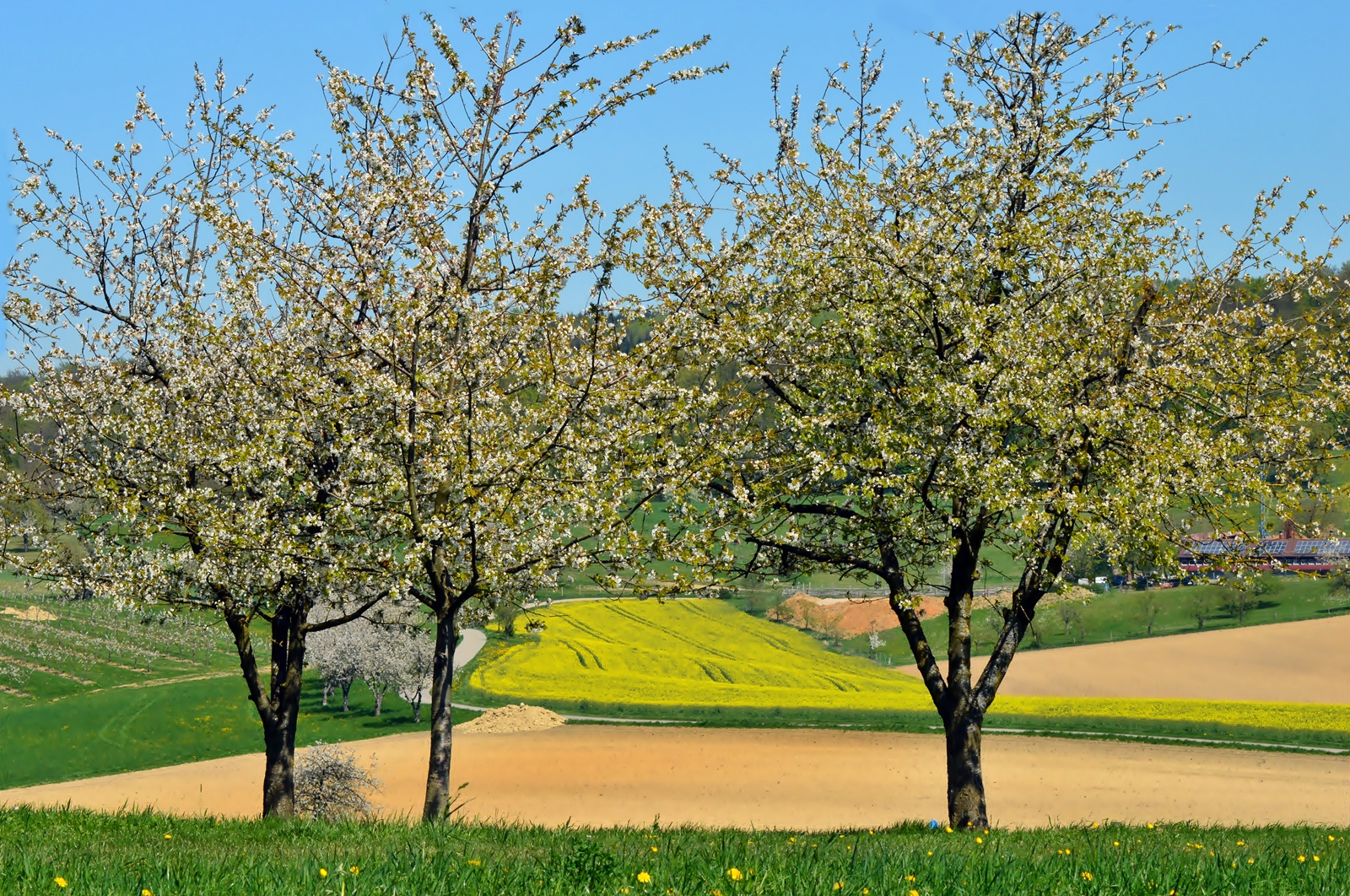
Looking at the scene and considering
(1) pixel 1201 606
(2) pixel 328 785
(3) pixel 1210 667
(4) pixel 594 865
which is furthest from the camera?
(1) pixel 1201 606

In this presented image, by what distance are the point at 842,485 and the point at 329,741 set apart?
110 feet

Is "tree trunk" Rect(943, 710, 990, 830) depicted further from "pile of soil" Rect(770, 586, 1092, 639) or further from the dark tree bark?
"pile of soil" Rect(770, 586, 1092, 639)

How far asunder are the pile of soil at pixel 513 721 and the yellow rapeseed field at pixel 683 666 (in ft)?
16.1

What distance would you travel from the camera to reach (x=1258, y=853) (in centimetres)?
978

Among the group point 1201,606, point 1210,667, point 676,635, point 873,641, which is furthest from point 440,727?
point 1201,606

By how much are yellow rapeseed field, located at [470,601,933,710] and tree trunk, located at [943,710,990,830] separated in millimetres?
30167

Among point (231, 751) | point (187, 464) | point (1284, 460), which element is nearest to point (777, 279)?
point (1284, 460)

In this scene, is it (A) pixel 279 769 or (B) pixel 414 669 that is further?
(B) pixel 414 669

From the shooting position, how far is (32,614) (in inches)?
3098

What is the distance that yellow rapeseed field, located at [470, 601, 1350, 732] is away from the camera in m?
45.8

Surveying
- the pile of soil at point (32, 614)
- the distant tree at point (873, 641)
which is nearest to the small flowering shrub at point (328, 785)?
the distant tree at point (873, 641)

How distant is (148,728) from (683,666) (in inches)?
1108

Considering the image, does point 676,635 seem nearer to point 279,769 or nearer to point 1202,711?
point 1202,711

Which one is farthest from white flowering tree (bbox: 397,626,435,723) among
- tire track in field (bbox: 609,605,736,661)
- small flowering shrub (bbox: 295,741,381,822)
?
tire track in field (bbox: 609,605,736,661)
